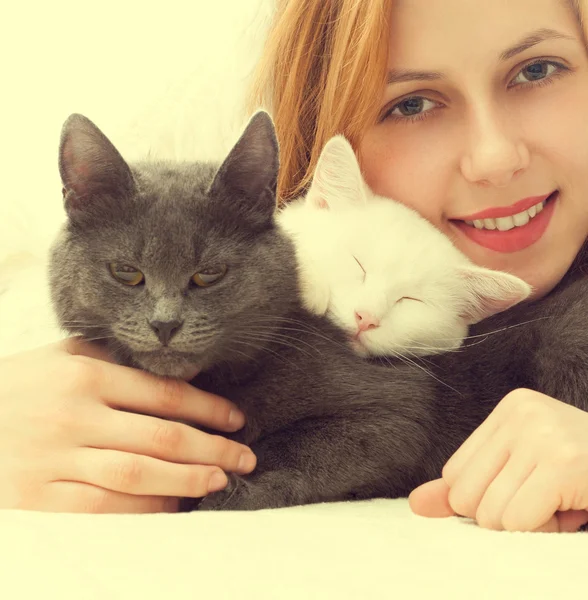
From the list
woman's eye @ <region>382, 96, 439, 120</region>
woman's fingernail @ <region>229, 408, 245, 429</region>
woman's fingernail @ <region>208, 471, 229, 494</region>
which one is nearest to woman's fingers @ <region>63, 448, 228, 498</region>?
woman's fingernail @ <region>208, 471, 229, 494</region>

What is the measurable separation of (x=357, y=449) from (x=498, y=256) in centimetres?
60

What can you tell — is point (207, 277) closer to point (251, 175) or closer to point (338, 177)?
point (251, 175)

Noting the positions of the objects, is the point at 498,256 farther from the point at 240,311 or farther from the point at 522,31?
A: the point at 240,311

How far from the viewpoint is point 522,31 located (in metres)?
1.31

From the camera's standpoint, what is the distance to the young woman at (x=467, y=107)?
1.33 metres

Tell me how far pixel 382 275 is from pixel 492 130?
34 cm

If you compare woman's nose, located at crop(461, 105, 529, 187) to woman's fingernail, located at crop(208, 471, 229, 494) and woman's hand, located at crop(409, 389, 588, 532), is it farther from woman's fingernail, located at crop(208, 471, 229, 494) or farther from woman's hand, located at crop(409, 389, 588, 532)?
woman's fingernail, located at crop(208, 471, 229, 494)

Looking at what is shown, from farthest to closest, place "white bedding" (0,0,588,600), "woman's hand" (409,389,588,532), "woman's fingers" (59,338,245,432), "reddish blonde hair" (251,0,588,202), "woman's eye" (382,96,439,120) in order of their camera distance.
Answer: "woman's eye" (382,96,439,120)
"reddish blonde hair" (251,0,588,202)
"woman's fingers" (59,338,245,432)
"woman's hand" (409,389,588,532)
"white bedding" (0,0,588,600)

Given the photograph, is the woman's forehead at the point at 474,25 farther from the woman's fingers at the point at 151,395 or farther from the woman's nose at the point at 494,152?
the woman's fingers at the point at 151,395

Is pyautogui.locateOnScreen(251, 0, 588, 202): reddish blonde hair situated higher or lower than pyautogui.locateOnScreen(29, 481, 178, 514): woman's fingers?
higher

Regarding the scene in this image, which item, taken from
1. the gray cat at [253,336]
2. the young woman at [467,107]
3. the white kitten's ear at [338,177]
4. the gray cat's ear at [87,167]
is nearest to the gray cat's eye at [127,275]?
the gray cat at [253,336]

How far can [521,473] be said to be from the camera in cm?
91

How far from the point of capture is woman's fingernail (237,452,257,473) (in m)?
1.08

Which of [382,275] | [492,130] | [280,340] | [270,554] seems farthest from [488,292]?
[270,554]
